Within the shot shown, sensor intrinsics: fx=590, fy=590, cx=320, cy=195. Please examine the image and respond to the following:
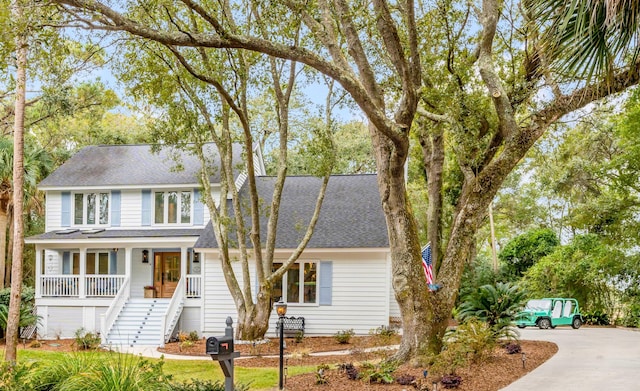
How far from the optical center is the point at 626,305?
20.1m

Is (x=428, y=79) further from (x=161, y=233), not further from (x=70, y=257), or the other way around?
(x=70, y=257)

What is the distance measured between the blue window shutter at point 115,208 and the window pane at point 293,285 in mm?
6986

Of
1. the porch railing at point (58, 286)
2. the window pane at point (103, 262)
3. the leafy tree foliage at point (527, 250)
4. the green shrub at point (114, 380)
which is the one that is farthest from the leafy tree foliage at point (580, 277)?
the porch railing at point (58, 286)

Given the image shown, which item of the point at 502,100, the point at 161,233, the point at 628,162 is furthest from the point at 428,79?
the point at 161,233

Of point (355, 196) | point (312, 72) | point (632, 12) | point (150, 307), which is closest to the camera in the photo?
point (632, 12)

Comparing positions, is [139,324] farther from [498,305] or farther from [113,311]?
[498,305]

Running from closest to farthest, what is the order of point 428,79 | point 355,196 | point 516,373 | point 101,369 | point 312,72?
point 101,369 → point 516,373 → point 428,79 → point 312,72 → point 355,196

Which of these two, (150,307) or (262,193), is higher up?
(262,193)

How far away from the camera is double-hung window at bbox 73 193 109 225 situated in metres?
21.8

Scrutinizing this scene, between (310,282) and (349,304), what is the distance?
1.45m

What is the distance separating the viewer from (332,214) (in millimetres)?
20219

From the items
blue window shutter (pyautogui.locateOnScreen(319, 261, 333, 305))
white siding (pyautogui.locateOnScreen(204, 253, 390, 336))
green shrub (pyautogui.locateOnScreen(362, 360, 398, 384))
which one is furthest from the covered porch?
green shrub (pyautogui.locateOnScreen(362, 360, 398, 384))

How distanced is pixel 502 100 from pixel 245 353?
861 cm

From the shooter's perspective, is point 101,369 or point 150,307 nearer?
point 101,369
